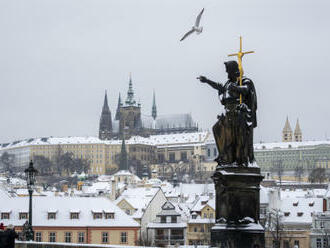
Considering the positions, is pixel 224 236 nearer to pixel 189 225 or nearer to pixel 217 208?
pixel 217 208

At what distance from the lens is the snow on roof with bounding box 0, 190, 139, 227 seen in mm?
54938

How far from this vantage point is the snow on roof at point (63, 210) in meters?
54.9

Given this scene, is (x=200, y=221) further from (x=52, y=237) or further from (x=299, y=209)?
(x=52, y=237)

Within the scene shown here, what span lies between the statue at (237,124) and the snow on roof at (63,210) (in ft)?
145

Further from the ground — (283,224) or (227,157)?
(227,157)

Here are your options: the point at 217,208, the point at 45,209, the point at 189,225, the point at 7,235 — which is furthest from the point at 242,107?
the point at 189,225

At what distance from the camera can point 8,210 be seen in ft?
183

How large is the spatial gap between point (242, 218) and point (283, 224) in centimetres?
5675

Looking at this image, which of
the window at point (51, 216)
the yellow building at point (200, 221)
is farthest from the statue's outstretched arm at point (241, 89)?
the yellow building at point (200, 221)

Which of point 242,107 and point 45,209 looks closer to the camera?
point 242,107

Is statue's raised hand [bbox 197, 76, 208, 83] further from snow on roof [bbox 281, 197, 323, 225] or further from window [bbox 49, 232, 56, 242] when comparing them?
snow on roof [bbox 281, 197, 323, 225]

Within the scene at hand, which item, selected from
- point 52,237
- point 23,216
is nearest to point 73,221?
point 52,237

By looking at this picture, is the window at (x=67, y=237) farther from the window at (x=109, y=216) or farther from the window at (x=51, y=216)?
the window at (x=109, y=216)

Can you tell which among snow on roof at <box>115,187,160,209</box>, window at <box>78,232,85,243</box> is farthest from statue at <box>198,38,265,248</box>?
snow on roof at <box>115,187,160,209</box>
